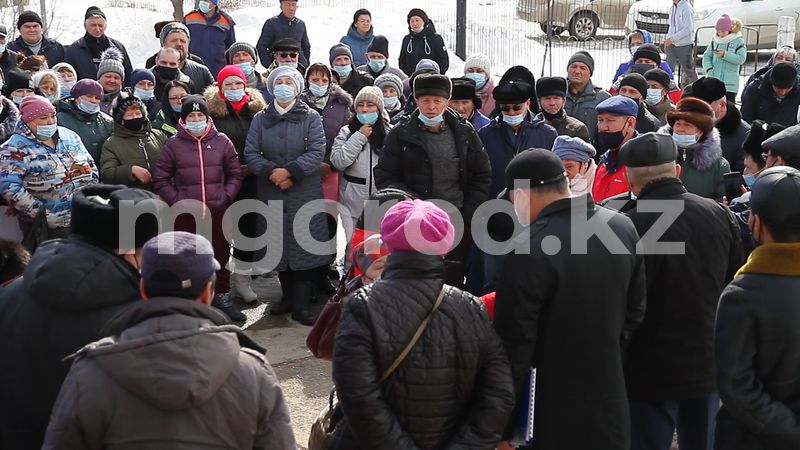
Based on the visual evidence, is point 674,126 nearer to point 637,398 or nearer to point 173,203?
point 637,398

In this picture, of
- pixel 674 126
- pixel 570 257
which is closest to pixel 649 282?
pixel 570 257

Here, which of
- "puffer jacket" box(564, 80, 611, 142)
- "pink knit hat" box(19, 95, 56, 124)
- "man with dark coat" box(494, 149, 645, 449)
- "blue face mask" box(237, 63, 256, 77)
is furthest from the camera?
"blue face mask" box(237, 63, 256, 77)

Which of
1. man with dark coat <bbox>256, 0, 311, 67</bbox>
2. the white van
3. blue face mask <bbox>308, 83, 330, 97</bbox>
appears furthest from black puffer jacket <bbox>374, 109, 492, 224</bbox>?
the white van

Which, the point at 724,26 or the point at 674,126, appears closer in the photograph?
the point at 674,126

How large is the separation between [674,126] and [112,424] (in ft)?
15.0

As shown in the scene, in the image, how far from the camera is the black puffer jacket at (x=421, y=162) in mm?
6457

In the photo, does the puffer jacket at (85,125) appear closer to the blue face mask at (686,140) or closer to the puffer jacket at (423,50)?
the blue face mask at (686,140)

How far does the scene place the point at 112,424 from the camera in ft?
8.66

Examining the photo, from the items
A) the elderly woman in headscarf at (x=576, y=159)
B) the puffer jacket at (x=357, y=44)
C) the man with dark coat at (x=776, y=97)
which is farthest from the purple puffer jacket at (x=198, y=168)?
the man with dark coat at (x=776, y=97)

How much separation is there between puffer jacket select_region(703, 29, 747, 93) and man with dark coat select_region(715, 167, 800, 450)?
32.7ft

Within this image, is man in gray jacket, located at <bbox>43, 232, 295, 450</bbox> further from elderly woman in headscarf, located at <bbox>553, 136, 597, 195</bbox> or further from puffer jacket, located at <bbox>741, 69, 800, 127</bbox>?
puffer jacket, located at <bbox>741, 69, 800, 127</bbox>

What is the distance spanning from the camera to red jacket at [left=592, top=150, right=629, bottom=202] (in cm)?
579

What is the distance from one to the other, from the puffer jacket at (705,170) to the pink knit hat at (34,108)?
4.44m

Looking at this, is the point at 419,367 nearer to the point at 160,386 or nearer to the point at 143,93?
the point at 160,386
